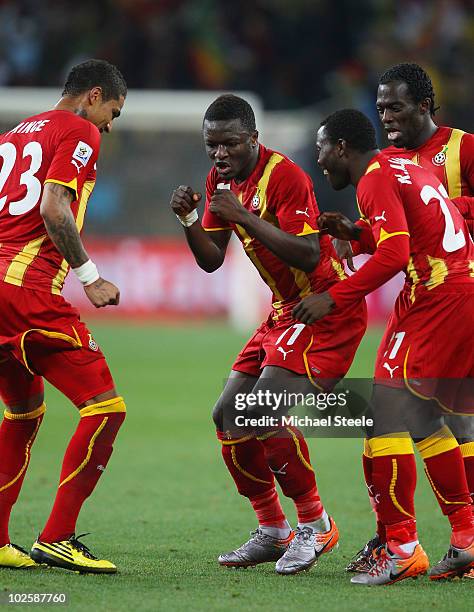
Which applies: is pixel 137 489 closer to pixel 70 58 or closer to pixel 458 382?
pixel 458 382

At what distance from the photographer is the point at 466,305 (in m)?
4.97

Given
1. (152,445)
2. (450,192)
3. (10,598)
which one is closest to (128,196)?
(152,445)

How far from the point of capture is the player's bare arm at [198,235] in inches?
209

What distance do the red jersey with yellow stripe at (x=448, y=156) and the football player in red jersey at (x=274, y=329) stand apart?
0.66 metres

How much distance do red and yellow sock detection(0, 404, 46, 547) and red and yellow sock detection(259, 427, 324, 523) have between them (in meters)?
1.12

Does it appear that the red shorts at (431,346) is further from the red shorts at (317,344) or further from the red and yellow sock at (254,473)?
the red and yellow sock at (254,473)

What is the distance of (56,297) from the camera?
5.02 m

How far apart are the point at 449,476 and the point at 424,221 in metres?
1.14

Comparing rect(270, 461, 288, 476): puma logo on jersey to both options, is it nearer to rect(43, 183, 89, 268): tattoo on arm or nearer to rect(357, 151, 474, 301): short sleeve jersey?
rect(357, 151, 474, 301): short sleeve jersey

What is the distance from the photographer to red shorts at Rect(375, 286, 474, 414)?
4.89 meters

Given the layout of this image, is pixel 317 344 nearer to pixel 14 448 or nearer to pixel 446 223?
pixel 446 223

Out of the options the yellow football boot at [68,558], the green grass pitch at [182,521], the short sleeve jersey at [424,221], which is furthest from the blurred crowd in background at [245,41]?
the yellow football boot at [68,558]

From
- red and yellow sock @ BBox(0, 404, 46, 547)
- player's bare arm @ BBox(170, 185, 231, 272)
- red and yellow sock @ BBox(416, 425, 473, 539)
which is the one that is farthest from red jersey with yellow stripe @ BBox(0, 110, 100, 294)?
red and yellow sock @ BBox(416, 425, 473, 539)

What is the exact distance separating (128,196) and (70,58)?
298cm
